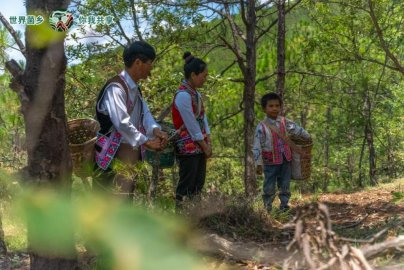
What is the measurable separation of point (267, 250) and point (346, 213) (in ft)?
8.93

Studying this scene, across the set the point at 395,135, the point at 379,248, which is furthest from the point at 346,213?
the point at 395,135

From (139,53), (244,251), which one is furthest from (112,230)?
(139,53)

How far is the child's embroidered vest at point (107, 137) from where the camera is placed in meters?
3.43

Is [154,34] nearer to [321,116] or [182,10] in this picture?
[182,10]

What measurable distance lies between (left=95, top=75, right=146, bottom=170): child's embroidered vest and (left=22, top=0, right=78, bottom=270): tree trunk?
95cm

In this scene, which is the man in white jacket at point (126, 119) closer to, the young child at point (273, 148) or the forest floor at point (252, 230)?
the forest floor at point (252, 230)

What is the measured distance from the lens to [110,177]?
3316 mm

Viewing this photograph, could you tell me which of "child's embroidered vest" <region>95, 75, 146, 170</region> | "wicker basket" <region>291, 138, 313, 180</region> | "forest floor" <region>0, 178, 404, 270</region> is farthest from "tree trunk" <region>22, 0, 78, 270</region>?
"wicker basket" <region>291, 138, 313, 180</region>

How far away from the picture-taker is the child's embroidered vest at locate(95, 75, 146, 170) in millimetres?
3428

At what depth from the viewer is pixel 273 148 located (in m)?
5.43

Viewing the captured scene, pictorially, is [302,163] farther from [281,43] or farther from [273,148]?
[281,43]

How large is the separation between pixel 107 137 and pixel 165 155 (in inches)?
38.9

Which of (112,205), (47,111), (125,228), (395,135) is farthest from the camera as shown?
(395,135)

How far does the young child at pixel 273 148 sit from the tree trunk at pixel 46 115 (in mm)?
3224
